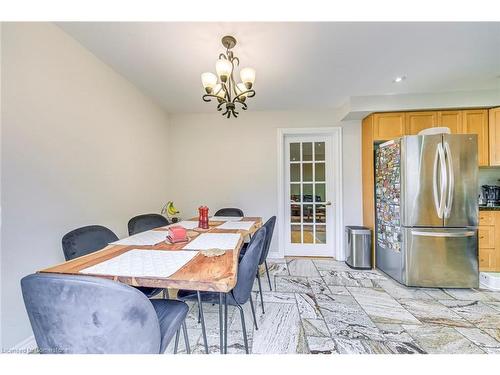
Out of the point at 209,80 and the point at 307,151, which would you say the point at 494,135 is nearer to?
the point at 307,151

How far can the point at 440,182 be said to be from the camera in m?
2.36

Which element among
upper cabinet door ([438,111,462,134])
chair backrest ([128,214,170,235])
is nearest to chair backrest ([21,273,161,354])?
chair backrest ([128,214,170,235])

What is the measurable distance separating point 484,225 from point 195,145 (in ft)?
13.8

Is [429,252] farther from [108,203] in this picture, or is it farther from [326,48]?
[108,203]

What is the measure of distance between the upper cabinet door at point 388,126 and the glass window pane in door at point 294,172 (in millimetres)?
1190

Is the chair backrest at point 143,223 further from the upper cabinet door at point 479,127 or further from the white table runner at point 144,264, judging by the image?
the upper cabinet door at point 479,127

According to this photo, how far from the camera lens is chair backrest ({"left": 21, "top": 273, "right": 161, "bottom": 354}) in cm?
69

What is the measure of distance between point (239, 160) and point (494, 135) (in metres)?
3.49

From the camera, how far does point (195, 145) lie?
356cm

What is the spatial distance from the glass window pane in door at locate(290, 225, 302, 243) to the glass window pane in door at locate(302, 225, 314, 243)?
0.08 m

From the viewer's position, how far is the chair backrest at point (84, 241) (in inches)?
51.8

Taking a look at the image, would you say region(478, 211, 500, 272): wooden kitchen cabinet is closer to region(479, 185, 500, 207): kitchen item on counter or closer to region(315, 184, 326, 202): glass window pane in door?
region(479, 185, 500, 207): kitchen item on counter

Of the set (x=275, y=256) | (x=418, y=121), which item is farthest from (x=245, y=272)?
(x=418, y=121)

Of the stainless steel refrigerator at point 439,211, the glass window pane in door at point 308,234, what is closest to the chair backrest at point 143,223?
the glass window pane in door at point 308,234
